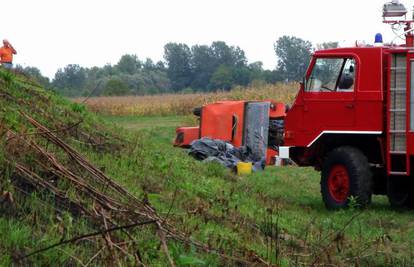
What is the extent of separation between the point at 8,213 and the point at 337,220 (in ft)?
19.8

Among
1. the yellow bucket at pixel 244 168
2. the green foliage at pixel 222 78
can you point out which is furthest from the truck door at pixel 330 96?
the green foliage at pixel 222 78

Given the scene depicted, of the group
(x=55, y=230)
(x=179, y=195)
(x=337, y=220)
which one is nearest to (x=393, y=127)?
(x=337, y=220)

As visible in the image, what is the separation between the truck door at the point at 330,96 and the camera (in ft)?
40.9

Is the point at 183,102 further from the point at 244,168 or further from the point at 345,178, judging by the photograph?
the point at 345,178

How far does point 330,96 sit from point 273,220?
12.5 feet

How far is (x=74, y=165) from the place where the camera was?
7629 mm

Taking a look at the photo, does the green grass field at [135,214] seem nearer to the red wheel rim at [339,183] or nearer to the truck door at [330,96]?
the red wheel rim at [339,183]

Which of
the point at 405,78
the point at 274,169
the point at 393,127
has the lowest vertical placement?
the point at 274,169

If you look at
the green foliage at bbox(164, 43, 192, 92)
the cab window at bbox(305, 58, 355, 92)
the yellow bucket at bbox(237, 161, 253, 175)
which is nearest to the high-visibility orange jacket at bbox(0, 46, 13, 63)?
the yellow bucket at bbox(237, 161, 253, 175)

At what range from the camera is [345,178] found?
12500 mm

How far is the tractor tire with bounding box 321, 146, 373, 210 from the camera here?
12.1 metres

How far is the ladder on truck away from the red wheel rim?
796 mm

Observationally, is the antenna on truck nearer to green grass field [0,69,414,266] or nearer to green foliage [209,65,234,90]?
green grass field [0,69,414,266]

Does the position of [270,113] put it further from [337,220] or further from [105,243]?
[105,243]
